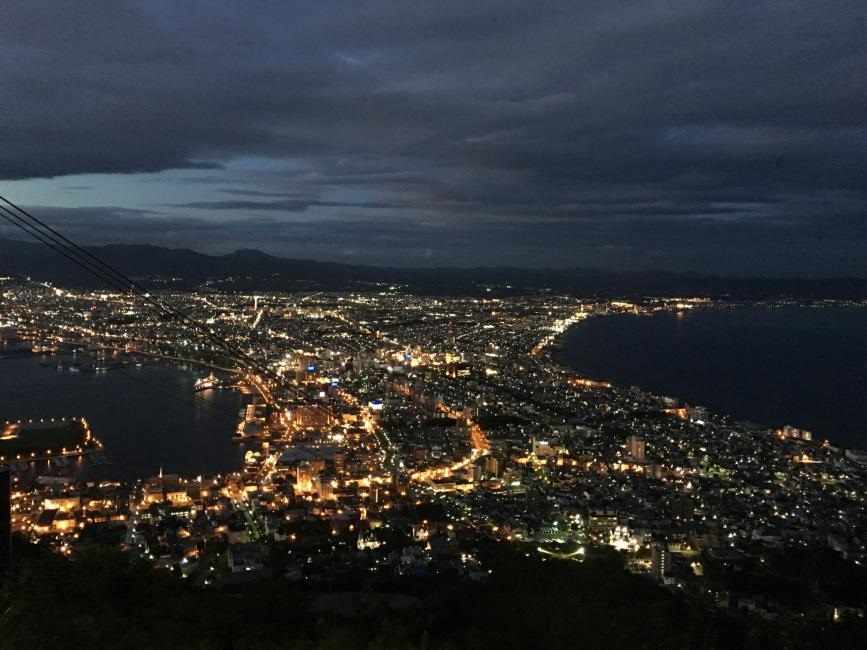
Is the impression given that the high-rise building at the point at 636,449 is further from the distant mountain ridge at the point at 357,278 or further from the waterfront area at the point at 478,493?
the distant mountain ridge at the point at 357,278

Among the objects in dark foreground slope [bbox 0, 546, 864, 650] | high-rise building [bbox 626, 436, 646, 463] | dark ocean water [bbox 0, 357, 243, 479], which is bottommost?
dark ocean water [bbox 0, 357, 243, 479]

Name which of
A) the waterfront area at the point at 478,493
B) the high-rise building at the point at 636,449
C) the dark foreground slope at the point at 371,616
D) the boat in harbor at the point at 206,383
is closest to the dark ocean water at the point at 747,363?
the waterfront area at the point at 478,493

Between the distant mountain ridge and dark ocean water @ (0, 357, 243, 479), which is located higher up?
the distant mountain ridge

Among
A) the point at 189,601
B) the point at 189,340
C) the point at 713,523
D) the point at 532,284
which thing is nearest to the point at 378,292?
the point at 532,284

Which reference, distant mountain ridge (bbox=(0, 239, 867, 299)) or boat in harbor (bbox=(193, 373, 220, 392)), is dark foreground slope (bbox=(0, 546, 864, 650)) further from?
distant mountain ridge (bbox=(0, 239, 867, 299))

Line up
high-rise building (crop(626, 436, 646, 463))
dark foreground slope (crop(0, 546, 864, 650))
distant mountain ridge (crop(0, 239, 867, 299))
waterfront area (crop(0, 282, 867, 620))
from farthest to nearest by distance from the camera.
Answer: distant mountain ridge (crop(0, 239, 867, 299)), high-rise building (crop(626, 436, 646, 463)), waterfront area (crop(0, 282, 867, 620)), dark foreground slope (crop(0, 546, 864, 650))

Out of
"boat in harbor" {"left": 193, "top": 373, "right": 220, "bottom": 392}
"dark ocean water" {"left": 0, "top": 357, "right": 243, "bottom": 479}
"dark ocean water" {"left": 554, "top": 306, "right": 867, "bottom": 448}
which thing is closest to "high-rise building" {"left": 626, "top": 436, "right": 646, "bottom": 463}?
"dark ocean water" {"left": 554, "top": 306, "right": 867, "bottom": 448}
